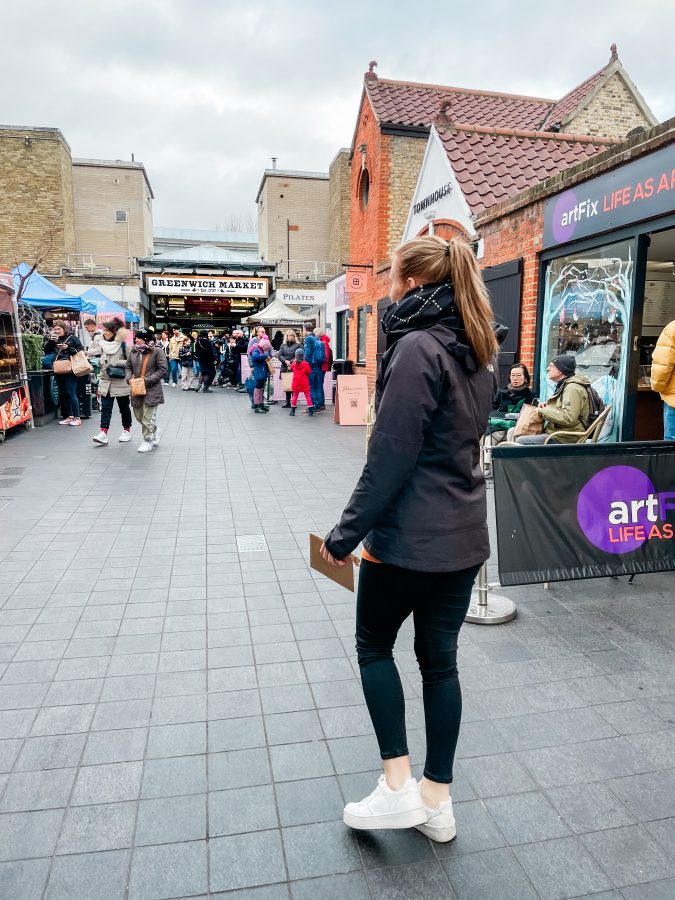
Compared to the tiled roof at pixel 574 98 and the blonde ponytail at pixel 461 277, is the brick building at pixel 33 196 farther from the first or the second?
the blonde ponytail at pixel 461 277

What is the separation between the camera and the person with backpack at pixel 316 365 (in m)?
14.3

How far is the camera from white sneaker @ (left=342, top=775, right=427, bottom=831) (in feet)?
6.94

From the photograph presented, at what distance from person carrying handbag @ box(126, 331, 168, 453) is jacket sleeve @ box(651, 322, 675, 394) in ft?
20.6

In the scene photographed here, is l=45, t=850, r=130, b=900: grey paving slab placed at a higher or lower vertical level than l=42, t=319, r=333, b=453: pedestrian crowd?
lower

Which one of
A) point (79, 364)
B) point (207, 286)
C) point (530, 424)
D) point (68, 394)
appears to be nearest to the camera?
point (530, 424)

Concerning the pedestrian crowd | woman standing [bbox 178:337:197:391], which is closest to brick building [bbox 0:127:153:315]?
woman standing [bbox 178:337:197:391]

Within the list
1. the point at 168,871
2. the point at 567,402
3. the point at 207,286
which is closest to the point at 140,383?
the point at 567,402

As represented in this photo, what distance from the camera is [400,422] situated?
6.01 feet

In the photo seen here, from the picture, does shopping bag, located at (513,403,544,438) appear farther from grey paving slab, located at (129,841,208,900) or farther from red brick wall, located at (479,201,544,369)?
grey paving slab, located at (129,841,208,900)

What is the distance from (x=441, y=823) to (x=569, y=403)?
4433mm

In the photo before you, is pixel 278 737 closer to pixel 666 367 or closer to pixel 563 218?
pixel 666 367

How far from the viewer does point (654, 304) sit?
27.1 ft

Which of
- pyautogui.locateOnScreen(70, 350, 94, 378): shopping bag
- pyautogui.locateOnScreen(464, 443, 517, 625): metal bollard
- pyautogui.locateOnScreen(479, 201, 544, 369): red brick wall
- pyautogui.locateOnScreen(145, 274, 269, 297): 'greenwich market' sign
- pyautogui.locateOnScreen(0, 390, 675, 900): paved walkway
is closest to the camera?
pyautogui.locateOnScreen(0, 390, 675, 900): paved walkway

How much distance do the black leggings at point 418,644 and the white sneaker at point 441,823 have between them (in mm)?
96
